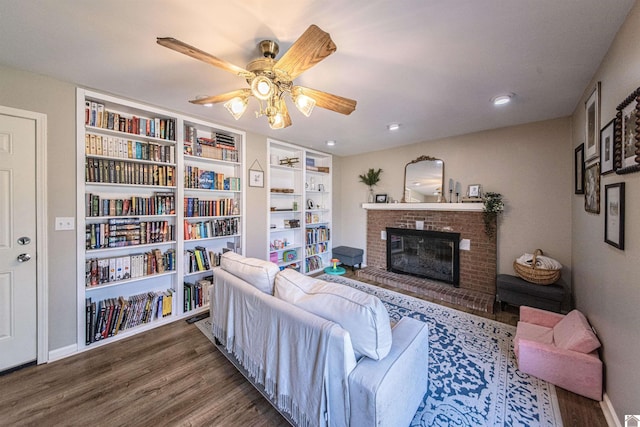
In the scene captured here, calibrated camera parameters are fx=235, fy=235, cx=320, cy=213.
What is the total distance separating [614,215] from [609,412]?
122cm

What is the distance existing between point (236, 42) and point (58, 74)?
5.39ft

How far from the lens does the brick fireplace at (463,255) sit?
3166 mm

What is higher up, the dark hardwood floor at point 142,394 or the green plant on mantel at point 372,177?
the green plant on mantel at point 372,177

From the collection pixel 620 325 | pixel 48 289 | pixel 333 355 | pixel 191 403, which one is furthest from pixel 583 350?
pixel 48 289

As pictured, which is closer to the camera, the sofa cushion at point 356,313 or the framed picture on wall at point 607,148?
the sofa cushion at point 356,313

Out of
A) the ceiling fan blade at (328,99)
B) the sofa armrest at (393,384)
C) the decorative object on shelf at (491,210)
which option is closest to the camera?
the sofa armrest at (393,384)

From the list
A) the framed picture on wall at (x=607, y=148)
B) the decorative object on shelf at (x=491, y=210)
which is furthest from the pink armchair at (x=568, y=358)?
the decorative object on shelf at (x=491, y=210)

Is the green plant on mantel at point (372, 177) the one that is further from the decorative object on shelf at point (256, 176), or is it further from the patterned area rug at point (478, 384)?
the patterned area rug at point (478, 384)

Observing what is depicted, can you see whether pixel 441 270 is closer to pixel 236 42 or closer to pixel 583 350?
pixel 583 350

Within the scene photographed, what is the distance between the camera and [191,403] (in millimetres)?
1587

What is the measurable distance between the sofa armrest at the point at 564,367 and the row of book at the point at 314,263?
122 inches

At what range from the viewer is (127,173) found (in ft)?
7.84

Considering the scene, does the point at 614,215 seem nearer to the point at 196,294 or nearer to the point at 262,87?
the point at 262,87

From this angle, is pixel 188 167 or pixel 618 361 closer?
pixel 618 361
